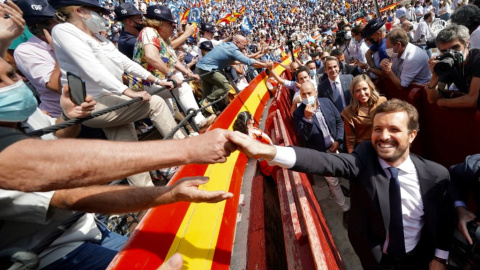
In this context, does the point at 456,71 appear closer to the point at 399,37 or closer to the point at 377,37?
the point at 399,37

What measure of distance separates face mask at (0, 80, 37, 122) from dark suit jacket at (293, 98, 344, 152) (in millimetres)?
3523

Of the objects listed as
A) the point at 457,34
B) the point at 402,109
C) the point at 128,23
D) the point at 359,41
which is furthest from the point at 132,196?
the point at 359,41

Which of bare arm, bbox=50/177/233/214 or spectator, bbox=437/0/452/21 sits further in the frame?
spectator, bbox=437/0/452/21

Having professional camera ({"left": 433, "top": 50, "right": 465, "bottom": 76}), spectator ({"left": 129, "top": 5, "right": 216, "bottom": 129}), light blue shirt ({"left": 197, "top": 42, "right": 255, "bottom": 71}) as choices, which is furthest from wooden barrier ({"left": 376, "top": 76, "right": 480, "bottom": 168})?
spectator ({"left": 129, "top": 5, "right": 216, "bottom": 129})

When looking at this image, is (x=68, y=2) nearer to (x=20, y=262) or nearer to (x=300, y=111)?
(x=20, y=262)

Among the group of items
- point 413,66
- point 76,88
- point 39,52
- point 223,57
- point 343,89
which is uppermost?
point 39,52

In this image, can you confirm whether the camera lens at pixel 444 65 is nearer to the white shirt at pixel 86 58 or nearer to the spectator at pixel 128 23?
the white shirt at pixel 86 58

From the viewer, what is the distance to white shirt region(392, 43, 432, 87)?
3922mm

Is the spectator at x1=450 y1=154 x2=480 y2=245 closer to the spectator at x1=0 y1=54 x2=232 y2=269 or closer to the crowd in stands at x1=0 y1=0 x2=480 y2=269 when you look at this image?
the crowd in stands at x1=0 y1=0 x2=480 y2=269

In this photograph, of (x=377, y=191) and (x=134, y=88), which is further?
(x=134, y=88)

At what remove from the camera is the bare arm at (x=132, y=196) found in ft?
4.64

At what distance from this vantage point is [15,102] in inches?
45.1

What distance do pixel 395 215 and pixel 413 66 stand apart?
111 inches

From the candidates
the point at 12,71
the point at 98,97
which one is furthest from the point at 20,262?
the point at 98,97
